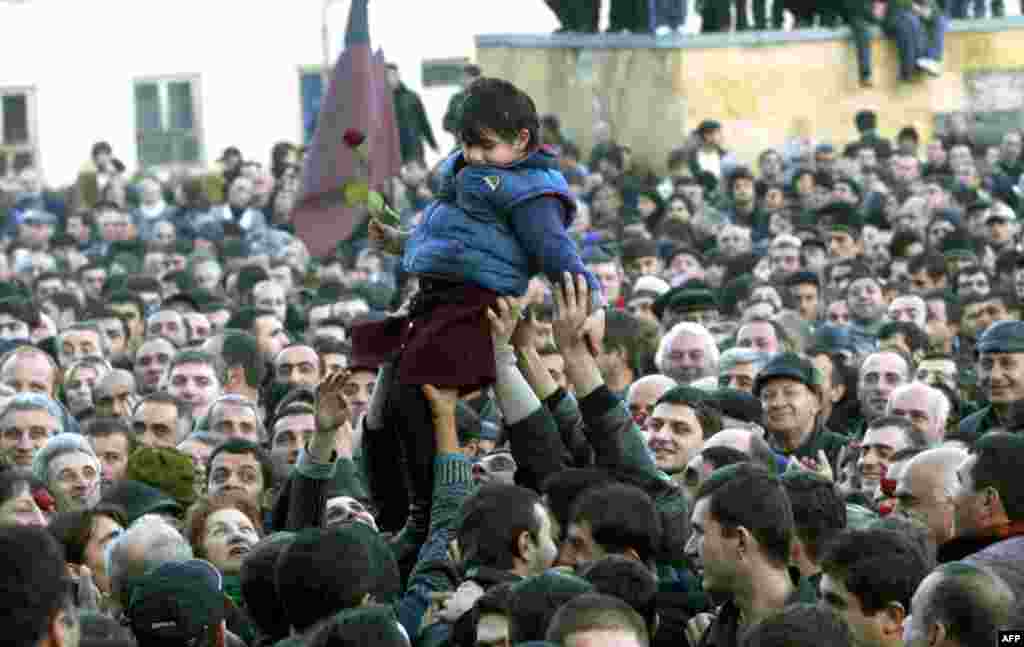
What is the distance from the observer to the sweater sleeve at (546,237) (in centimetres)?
737

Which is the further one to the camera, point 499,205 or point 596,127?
point 596,127

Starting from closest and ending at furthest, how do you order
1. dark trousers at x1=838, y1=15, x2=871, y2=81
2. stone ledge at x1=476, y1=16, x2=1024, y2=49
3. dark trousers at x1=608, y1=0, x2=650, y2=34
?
stone ledge at x1=476, y1=16, x2=1024, y2=49 → dark trousers at x1=608, y1=0, x2=650, y2=34 → dark trousers at x1=838, y1=15, x2=871, y2=81

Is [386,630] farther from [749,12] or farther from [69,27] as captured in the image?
[69,27]

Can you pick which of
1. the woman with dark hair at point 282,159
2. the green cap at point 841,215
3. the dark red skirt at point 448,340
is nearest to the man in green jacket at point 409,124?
the woman with dark hair at point 282,159

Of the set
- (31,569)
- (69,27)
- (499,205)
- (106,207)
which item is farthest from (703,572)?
(69,27)

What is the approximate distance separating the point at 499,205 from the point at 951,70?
20529 mm

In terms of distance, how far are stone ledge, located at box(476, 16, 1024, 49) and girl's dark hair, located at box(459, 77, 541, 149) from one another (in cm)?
1883

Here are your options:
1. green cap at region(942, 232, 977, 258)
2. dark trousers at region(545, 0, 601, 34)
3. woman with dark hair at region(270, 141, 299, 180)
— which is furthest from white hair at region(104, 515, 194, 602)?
dark trousers at region(545, 0, 601, 34)

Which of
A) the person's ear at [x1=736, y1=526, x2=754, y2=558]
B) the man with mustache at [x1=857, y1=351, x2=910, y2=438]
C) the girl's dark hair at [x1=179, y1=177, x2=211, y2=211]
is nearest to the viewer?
the person's ear at [x1=736, y1=526, x2=754, y2=558]

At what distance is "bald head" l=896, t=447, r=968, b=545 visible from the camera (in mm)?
8422

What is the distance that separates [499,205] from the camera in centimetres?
743

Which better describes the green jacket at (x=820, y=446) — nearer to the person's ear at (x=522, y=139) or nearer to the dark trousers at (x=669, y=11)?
the person's ear at (x=522, y=139)

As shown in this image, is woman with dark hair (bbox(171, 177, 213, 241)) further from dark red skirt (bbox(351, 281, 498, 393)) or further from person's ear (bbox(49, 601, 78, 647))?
person's ear (bbox(49, 601, 78, 647))

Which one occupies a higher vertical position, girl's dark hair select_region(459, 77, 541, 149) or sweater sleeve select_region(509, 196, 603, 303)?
girl's dark hair select_region(459, 77, 541, 149)
